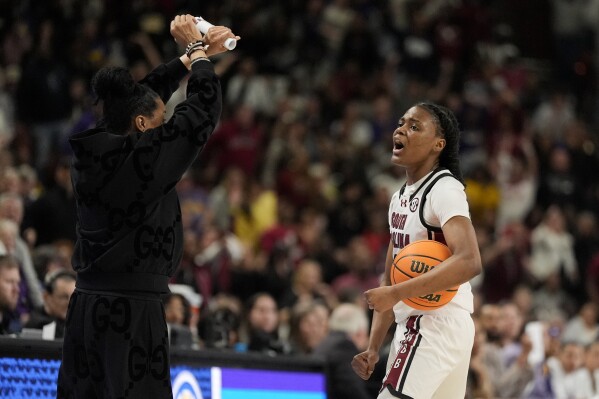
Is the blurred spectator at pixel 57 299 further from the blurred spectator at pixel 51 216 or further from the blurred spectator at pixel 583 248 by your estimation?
the blurred spectator at pixel 583 248

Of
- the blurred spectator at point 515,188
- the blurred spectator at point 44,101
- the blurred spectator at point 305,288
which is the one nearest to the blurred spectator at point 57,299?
the blurred spectator at point 305,288

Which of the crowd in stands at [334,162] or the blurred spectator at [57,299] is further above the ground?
the crowd in stands at [334,162]

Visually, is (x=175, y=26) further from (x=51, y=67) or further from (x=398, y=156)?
(x=51, y=67)

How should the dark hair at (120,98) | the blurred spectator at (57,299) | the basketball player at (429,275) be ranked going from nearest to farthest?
1. the dark hair at (120,98)
2. the basketball player at (429,275)
3. the blurred spectator at (57,299)

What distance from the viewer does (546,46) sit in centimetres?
2311

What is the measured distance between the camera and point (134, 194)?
5.17 metres

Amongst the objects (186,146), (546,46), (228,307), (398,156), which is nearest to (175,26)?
(186,146)

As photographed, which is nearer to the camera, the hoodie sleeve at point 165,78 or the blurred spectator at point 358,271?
the hoodie sleeve at point 165,78

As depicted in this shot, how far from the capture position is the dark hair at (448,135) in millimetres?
6137

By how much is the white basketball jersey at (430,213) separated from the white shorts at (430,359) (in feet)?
0.23

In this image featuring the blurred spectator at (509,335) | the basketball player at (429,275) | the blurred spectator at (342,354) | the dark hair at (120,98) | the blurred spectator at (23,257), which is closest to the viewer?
the dark hair at (120,98)

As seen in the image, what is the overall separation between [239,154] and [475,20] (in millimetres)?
6482

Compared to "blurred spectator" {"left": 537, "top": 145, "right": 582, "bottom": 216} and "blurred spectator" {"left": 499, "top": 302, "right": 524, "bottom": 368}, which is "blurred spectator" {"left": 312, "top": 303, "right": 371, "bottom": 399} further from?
"blurred spectator" {"left": 537, "top": 145, "right": 582, "bottom": 216}

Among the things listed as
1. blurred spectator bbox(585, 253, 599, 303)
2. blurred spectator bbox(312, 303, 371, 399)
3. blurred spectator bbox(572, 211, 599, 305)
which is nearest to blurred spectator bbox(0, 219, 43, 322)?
blurred spectator bbox(312, 303, 371, 399)
